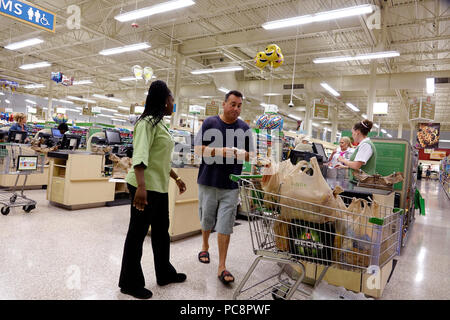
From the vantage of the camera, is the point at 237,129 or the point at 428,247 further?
the point at 428,247

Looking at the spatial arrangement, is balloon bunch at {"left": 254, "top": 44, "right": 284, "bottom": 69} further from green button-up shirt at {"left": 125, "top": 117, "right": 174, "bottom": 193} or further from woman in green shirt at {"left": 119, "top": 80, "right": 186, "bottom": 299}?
green button-up shirt at {"left": 125, "top": 117, "right": 174, "bottom": 193}

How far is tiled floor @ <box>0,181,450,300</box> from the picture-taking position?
2.20 metres

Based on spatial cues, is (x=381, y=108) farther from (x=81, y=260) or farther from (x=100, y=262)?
(x=81, y=260)

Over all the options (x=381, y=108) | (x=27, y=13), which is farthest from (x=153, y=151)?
(x=381, y=108)

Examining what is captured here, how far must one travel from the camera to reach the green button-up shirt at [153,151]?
1999 millimetres

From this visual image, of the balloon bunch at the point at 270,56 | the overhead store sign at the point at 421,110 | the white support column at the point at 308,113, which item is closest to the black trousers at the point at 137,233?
the balloon bunch at the point at 270,56

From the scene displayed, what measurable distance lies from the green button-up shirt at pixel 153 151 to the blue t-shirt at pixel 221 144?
0.44 meters

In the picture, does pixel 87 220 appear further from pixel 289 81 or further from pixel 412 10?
pixel 289 81

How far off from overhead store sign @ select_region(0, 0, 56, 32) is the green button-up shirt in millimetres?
5241

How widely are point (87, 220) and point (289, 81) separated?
40.5 feet

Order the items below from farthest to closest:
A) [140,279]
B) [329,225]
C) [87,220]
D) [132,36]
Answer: [132,36] → [87,220] → [140,279] → [329,225]

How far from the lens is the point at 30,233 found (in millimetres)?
3406

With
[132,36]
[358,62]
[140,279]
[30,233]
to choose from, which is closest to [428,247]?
[140,279]

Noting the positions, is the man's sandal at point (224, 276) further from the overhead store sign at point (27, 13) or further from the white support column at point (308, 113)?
the white support column at point (308, 113)
